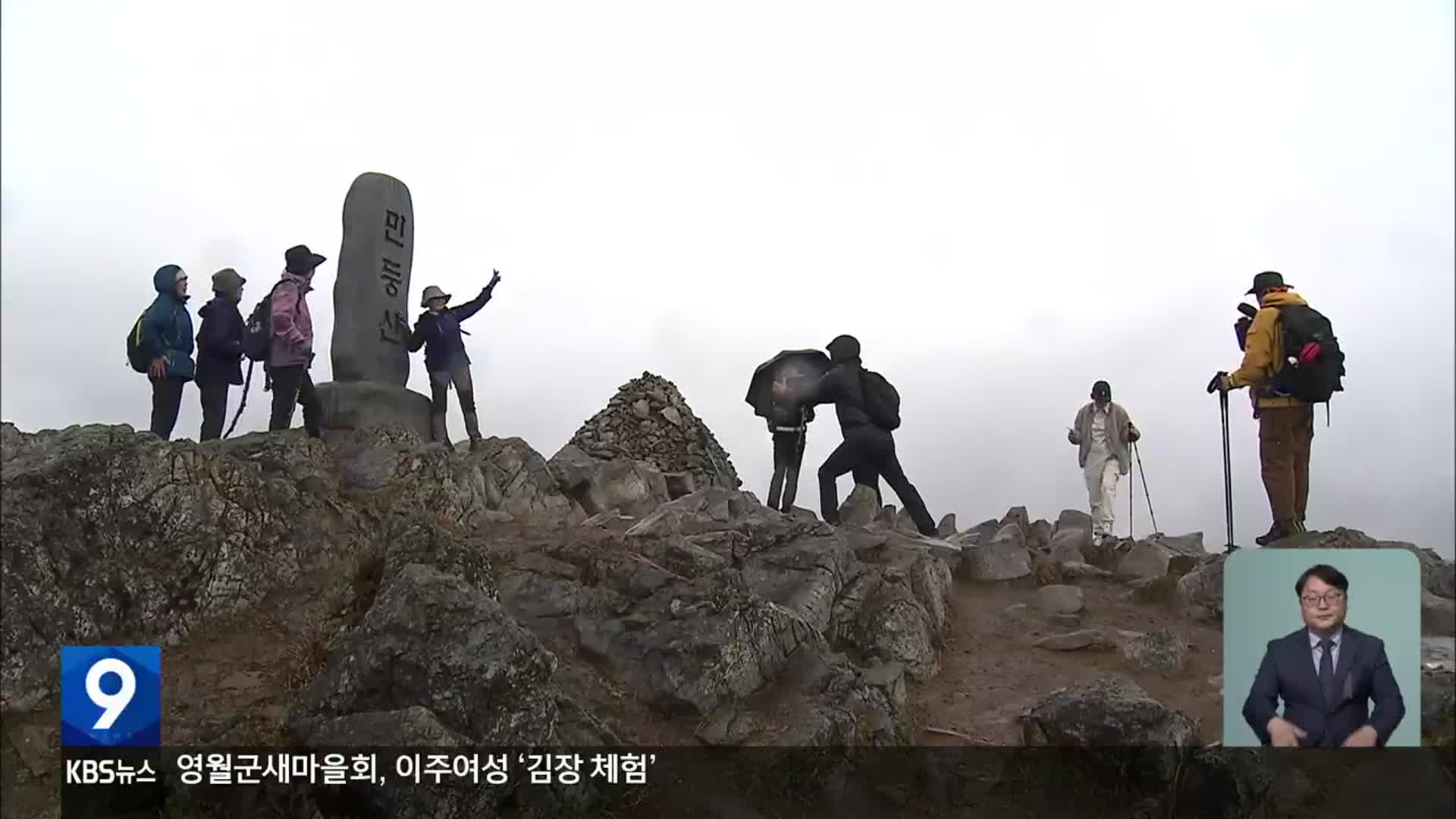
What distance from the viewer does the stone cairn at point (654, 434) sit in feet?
66.6

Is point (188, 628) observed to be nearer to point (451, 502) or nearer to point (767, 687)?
point (451, 502)

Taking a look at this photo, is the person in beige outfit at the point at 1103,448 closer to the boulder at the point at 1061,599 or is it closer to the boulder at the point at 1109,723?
the boulder at the point at 1061,599

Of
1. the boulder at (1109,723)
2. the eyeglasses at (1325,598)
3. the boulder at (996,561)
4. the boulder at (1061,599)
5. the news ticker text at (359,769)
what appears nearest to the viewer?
the eyeglasses at (1325,598)

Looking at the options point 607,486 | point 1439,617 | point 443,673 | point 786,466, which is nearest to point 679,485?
point 607,486

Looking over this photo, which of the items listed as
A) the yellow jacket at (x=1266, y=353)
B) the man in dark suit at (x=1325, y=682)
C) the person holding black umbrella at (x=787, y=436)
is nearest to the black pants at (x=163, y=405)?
the person holding black umbrella at (x=787, y=436)

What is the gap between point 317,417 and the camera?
40.8 feet

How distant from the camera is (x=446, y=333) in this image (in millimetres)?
13273

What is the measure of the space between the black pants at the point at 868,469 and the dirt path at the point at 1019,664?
1.51 meters

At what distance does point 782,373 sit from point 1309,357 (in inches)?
269

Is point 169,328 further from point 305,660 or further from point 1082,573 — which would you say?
point 1082,573

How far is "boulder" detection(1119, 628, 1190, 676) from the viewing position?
949 centimetres

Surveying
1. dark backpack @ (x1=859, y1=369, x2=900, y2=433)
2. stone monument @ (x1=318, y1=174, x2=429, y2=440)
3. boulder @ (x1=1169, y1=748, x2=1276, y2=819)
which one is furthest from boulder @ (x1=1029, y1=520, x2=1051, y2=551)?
stone monument @ (x1=318, y1=174, x2=429, y2=440)

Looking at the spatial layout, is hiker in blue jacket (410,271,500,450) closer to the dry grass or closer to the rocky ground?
the rocky ground

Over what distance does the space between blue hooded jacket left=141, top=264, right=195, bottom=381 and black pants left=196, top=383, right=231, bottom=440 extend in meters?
0.44
